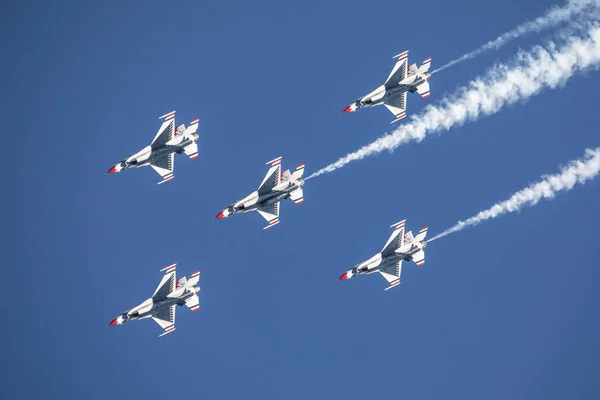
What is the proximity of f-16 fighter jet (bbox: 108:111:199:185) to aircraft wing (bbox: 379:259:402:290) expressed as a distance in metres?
16.5

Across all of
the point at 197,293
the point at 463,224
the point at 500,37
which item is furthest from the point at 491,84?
the point at 197,293

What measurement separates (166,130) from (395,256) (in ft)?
63.2

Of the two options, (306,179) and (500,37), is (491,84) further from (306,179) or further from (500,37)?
(306,179)

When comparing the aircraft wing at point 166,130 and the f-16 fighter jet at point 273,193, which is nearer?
the f-16 fighter jet at point 273,193

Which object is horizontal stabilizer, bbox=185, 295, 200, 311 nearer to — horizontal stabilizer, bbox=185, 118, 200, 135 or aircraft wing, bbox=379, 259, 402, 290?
Result: horizontal stabilizer, bbox=185, 118, 200, 135

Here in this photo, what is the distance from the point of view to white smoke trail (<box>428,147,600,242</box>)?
108 m

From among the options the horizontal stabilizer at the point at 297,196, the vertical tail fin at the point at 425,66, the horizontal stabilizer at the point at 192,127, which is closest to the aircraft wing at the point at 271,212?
the horizontal stabilizer at the point at 297,196

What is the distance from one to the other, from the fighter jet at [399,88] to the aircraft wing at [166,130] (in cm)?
1273

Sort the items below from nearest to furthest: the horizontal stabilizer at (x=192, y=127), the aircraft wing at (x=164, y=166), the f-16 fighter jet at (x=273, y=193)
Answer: the f-16 fighter jet at (x=273, y=193)
the horizontal stabilizer at (x=192, y=127)
the aircraft wing at (x=164, y=166)

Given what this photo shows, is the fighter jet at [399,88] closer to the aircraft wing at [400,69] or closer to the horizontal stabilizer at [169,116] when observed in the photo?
the aircraft wing at [400,69]

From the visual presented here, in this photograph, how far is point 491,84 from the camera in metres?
111

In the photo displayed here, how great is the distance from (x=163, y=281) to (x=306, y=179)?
Result: 512 inches

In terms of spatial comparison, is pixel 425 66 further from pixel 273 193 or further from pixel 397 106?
pixel 273 193

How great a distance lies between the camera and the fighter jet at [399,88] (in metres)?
107
